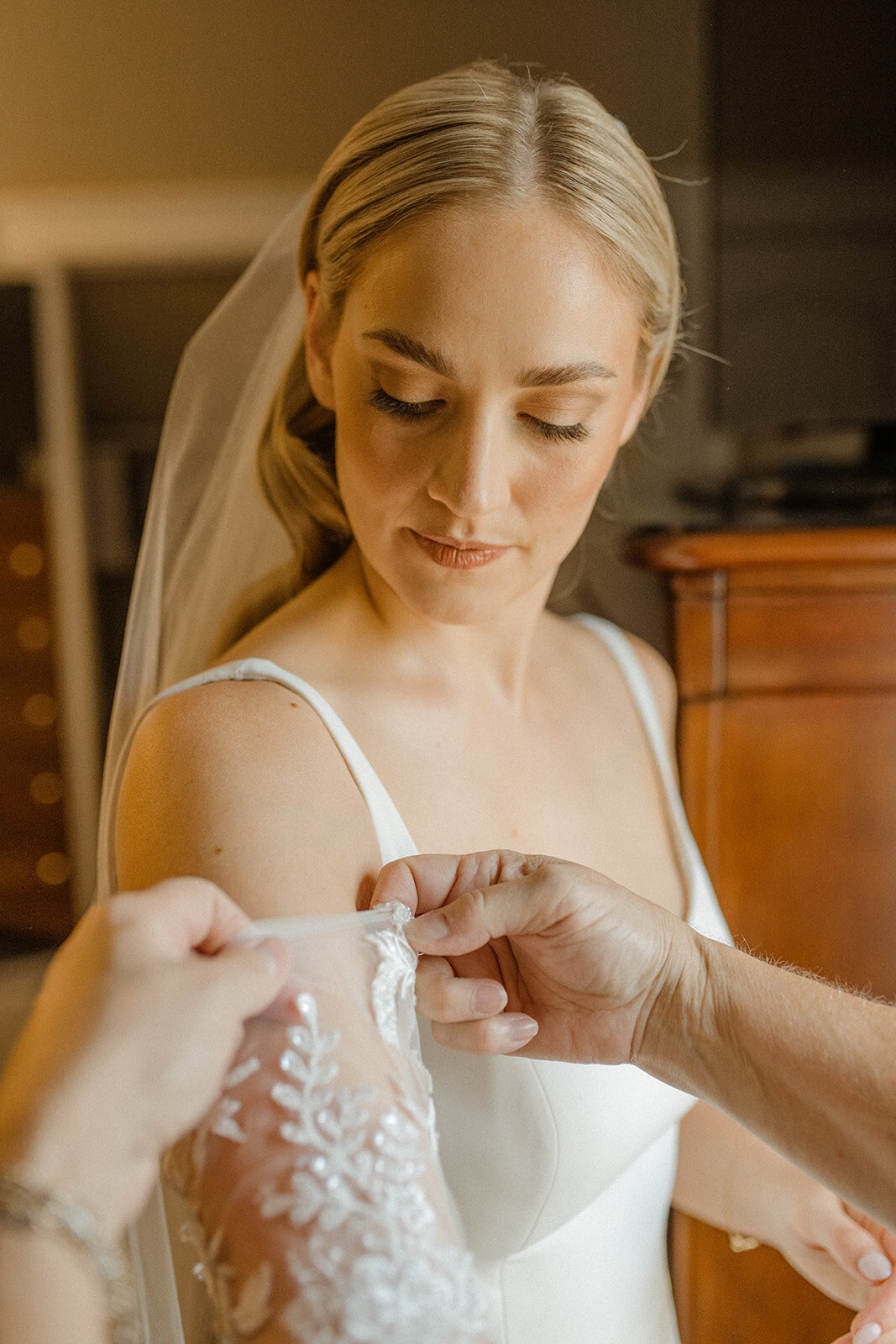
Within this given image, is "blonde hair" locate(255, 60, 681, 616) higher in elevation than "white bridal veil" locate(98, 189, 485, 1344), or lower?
higher

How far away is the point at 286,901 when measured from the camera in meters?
0.50

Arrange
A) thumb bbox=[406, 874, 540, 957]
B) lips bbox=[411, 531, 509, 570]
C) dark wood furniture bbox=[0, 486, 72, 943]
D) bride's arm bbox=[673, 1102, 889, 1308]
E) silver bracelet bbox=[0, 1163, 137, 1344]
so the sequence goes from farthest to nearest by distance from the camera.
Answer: dark wood furniture bbox=[0, 486, 72, 943] < bride's arm bbox=[673, 1102, 889, 1308] < lips bbox=[411, 531, 509, 570] < thumb bbox=[406, 874, 540, 957] < silver bracelet bbox=[0, 1163, 137, 1344]

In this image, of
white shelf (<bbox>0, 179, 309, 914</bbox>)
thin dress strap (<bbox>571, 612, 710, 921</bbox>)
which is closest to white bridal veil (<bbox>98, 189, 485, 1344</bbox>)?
thin dress strap (<bbox>571, 612, 710, 921</bbox>)

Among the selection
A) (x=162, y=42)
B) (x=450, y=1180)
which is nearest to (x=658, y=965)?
(x=450, y=1180)

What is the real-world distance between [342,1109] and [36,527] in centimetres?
99

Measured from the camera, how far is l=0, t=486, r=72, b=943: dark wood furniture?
820 mm

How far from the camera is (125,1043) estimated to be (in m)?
0.34

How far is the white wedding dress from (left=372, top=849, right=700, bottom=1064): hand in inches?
2.5

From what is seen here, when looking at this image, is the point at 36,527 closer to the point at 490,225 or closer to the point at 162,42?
the point at 162,42

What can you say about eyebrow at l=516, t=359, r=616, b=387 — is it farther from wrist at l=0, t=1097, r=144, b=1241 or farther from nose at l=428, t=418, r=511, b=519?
wrist at l=0, t=1097, r=144, b=1241

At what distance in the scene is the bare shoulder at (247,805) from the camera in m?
0.50

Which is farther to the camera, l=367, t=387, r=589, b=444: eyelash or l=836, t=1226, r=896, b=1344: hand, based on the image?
l=836, t=1226, r=896, b=1344: hand

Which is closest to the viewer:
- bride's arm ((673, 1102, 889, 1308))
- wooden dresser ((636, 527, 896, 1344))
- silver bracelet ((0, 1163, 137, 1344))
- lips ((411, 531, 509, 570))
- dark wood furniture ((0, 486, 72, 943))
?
silver bracelet ((0, 1163, 137, 1344))

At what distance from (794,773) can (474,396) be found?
1.80ft
